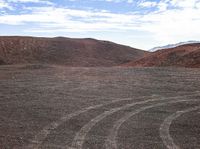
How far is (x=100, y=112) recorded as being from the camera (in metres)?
16.9

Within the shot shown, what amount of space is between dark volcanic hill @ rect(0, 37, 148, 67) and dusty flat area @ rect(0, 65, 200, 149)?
101ft

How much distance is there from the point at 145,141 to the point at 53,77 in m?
18.1

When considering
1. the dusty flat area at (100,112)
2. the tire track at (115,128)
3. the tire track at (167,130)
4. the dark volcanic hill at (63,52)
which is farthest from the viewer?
the dark volcanic hill at (63,52)

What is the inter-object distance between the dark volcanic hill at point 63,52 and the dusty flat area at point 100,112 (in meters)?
30.9

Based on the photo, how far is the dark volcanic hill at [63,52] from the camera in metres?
60.3

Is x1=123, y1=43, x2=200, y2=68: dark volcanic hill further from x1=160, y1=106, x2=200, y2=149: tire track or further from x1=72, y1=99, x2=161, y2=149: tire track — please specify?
x1=72, y1=99, x2=161, y2=149: tire track

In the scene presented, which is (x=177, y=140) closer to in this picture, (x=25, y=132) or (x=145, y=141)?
(x=145, y=141)

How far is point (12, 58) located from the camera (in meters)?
58.3

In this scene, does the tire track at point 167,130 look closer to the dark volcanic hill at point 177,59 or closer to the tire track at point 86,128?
the tire track at point 86,128

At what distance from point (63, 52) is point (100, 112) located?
51.0 m

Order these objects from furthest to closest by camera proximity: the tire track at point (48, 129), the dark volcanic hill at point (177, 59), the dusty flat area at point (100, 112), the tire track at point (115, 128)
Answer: the dark volcanic hill at point (177, 59), the dusty flat area at point (100, 112), the tire track at point (115, 128), the tire track at point (48, 129)

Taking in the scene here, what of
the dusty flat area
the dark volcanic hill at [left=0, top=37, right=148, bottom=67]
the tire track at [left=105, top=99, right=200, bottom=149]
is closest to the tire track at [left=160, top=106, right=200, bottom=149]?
the dusty flat area

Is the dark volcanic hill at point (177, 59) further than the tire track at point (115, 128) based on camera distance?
Yes

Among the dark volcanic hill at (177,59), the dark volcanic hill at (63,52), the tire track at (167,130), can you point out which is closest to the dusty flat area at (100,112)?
the tire track at (167,130)
